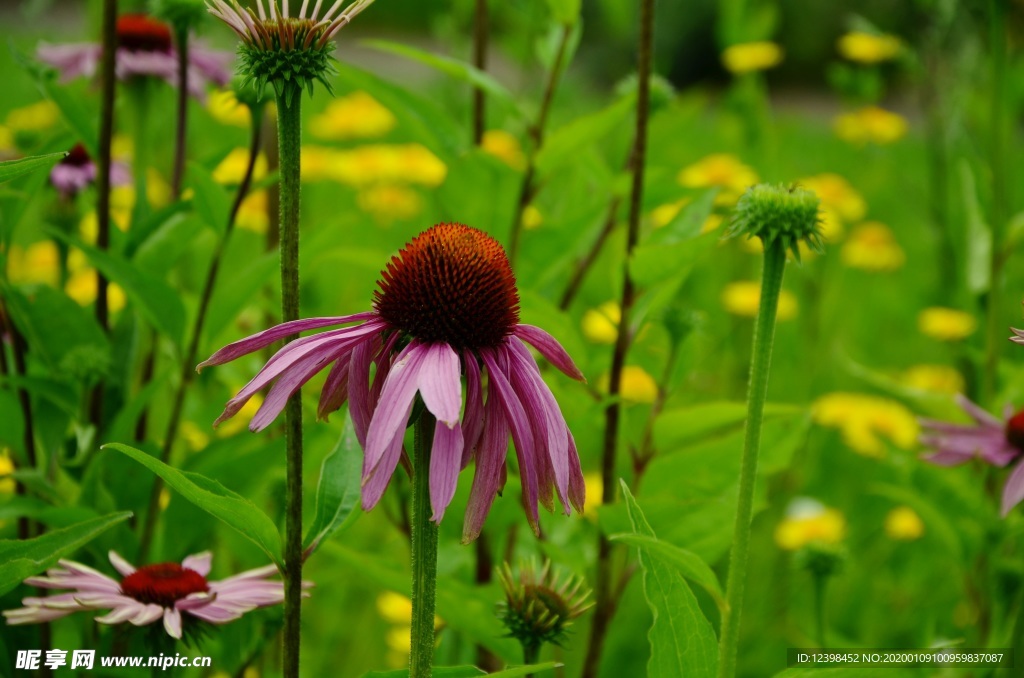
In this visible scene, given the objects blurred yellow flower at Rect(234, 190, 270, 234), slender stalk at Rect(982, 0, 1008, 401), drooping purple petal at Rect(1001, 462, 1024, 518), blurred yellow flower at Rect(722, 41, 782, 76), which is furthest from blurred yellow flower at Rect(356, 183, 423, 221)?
drooping purple petal at Rect(1001, 462, 1024, 518)

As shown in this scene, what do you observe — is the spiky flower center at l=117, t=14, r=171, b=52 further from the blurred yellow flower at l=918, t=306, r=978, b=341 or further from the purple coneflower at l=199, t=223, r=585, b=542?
the blurred yellow flower at l=918, t=306, r=978, b=341

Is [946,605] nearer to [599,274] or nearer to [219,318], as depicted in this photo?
[599,274]

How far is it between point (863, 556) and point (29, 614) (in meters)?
1.58

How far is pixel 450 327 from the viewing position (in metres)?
0.61

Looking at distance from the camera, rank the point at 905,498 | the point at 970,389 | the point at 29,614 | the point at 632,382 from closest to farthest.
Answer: the point at 29,614 → the point at 905,498 → the point at 970,389 → the point at 632,382

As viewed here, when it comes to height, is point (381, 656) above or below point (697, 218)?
below

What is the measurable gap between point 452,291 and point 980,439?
741 millimetres

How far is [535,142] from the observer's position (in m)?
1.13

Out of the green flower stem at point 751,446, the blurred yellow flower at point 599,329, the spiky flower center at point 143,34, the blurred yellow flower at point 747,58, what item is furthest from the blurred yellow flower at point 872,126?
the green flower stem at point 751,446

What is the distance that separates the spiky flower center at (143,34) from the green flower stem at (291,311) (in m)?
0.81

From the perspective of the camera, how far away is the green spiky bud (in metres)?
0.68

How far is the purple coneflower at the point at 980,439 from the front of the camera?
3.44 feet

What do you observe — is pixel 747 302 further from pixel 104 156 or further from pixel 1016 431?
pixel 104 156

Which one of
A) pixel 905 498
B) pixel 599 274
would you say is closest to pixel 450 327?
pixel 905 498
